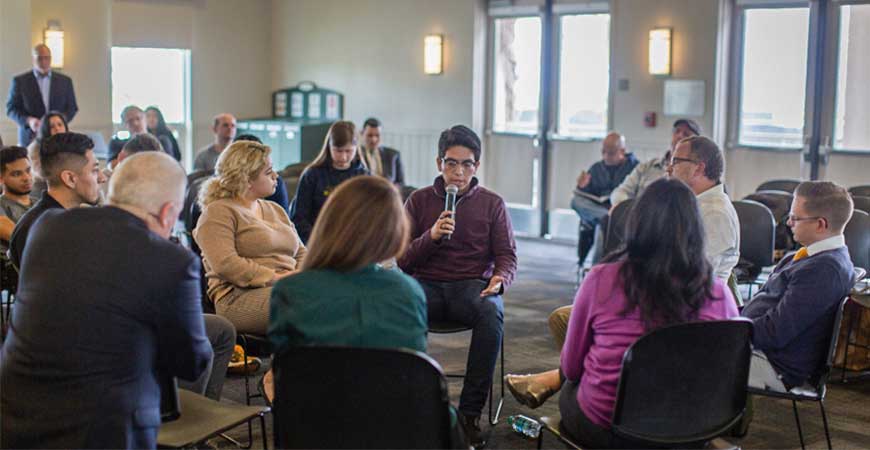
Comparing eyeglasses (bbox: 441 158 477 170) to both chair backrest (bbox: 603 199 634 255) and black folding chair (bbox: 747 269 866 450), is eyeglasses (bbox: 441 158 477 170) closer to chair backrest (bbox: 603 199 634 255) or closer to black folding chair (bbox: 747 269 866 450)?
chair backrest (bbox: 603 199 634 255)

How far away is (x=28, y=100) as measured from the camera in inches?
392

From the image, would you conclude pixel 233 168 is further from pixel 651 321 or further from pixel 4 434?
pixel 651 321

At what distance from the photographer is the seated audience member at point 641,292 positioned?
3.01 m

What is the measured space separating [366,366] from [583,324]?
80cm

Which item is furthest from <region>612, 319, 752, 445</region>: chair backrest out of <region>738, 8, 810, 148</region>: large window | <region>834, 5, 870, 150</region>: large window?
<region>738, 8, 810, 148</region>: large window

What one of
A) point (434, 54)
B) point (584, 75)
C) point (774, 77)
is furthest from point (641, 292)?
point (434, 54)

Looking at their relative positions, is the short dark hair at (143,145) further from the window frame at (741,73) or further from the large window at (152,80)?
the large window at (152,80)

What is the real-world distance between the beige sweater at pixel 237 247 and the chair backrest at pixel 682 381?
185 centimetres

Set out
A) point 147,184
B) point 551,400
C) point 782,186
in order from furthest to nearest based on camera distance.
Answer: point 782,186, point 551,400, point 147,184

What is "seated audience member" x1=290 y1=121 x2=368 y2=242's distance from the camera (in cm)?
609

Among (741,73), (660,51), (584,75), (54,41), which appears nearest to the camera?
(741,73)

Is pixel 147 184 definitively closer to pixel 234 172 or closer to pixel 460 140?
pixel 234 172

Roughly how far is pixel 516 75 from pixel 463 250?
280 inches

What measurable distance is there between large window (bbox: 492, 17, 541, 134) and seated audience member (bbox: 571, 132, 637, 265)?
295cm
